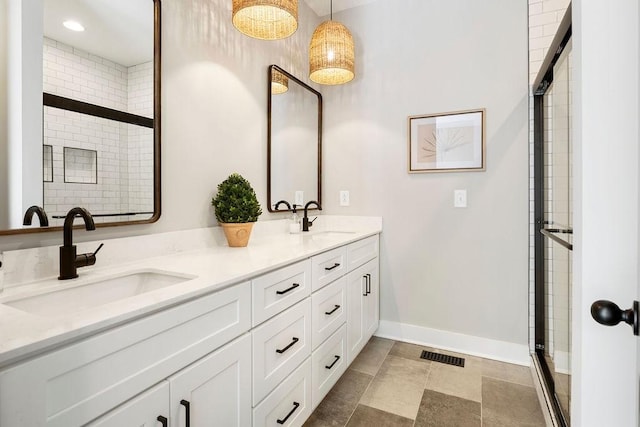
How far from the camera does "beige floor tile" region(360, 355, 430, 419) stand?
1815 millimetres

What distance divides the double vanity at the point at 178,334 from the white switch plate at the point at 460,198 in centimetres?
99

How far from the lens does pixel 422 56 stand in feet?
8.38

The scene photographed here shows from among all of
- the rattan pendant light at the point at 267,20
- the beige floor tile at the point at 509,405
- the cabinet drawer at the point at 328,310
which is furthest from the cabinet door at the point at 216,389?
the rattan pendant light at the point at 267,20

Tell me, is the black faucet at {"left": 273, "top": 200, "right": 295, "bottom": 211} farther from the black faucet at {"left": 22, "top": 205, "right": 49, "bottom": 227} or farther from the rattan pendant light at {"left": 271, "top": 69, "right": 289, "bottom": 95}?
the black faucet at {"left": 22, "top": 205, "right": 49, "bottom": 227}

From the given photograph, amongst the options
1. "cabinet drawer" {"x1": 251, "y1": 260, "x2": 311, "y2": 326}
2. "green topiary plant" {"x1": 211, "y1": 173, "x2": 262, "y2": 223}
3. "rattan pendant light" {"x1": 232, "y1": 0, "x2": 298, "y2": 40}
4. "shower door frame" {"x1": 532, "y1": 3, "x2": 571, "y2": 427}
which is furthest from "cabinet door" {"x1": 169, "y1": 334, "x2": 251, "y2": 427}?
"shower door frame" {"x1": 532, "y1": 3, "x2": 571, "y2": 427}

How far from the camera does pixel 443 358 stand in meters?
2.37

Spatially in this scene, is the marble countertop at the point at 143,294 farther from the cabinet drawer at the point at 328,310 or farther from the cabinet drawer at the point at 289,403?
the cabinet drawer at the point at 289,403

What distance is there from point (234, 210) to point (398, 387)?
4.62 ft

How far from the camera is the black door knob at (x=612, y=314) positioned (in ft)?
1.93

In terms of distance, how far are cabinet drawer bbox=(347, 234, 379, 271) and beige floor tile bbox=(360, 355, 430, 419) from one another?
2.31 ft

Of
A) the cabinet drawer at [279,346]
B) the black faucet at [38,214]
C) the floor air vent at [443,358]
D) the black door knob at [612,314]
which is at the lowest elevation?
the floor air vent at [443,358]

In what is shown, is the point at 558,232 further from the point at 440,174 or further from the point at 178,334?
the point at 178,334

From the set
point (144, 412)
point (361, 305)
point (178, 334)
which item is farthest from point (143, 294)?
point (361, 305)

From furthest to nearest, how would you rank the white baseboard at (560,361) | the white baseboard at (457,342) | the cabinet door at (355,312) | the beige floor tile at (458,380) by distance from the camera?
the white baseboard at (457,342) < the cabinet door at (355,312) < the beige floor tile at (458,380) < the white baseboard at (560,361)
